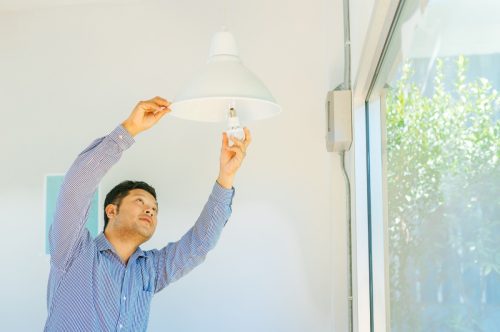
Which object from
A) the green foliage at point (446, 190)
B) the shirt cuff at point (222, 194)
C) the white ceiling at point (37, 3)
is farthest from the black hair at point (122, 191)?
the green foliage at point (446, 190)

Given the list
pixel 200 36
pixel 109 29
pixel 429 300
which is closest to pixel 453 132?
pixel 429 300

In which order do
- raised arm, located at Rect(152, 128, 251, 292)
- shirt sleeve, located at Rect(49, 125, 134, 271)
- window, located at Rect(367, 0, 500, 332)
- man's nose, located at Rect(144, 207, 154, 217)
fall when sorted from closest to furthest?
window, located at Rect(367, 0, 500, 332) → shirt sleeve, located at Rect(49, 125, 134, 271) → raised arm, located at Rect(152, 128, 251, 292) → man's nose, located at Rect(144, 207, 154, 217)

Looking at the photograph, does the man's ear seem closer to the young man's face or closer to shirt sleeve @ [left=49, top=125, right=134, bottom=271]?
the young man's face

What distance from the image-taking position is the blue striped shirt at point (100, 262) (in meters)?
1.47

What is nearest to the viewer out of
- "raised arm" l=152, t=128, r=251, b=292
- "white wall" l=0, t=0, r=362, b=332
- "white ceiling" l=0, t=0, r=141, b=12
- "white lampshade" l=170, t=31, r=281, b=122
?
"white lampshade" l=170, t=31, r=281, b=122

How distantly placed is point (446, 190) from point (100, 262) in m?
1.14

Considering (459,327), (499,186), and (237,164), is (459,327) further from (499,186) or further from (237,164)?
(237,164)

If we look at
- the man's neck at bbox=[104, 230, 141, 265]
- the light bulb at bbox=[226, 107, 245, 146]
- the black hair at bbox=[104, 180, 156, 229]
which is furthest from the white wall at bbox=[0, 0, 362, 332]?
the light bulb at bbox=[226, 107, 245, 146]

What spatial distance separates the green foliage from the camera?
674 millimetres

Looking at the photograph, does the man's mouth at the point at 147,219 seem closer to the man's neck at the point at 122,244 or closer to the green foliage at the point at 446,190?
the man's neck at the point at 122,244

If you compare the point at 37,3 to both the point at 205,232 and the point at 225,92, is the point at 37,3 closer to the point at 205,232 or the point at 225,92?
the point at 205,232

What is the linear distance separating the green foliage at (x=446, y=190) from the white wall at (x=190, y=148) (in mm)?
861

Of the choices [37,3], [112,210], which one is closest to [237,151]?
[112,210]

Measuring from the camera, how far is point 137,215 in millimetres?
1887
